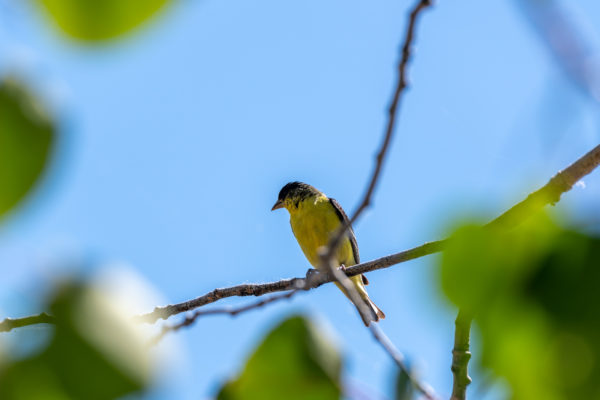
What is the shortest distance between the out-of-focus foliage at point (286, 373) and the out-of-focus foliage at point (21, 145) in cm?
33

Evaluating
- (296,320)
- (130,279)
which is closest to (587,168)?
(296,320)

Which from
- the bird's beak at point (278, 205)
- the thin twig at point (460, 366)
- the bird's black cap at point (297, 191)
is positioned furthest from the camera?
the bird's beak at point (278, 205)

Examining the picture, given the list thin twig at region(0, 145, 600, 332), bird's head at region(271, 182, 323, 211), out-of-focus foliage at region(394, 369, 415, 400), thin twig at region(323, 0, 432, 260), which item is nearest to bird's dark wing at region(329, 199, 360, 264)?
bird's head at region(271, 182, 323, 211)

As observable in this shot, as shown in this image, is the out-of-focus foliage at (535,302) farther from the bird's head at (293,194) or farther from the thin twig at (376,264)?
the bird's head at (293,194)

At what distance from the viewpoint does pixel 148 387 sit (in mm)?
566

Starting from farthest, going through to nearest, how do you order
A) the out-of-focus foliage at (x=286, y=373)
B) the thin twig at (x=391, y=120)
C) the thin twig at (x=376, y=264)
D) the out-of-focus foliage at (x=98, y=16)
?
1. the thin twig at (x=376, y=264)
2. the thin twig at (x=391, y=120)
3. the out-of-focus foliage at (x=286, y=373)
4. the out-of-focus foliage at (x=98, y=16)

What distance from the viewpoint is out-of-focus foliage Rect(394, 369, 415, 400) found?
2.74ft

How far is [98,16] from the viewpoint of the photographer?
57 cm

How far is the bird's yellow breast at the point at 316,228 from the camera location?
6750 millimetres

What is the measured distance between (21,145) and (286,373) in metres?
0.39

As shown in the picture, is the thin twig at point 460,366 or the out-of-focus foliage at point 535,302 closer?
the out-of-focus foliage at point 535,302

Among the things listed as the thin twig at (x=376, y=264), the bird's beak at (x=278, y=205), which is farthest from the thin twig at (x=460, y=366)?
the bird's beak at (x=278, y=205)

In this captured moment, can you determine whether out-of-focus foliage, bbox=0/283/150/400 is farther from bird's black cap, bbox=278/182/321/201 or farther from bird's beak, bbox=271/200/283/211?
bird's beak, bbox=271/200/283/211

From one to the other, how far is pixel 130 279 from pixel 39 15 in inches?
9.9
